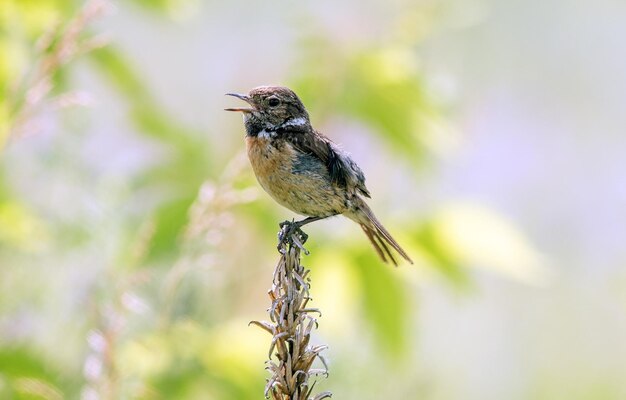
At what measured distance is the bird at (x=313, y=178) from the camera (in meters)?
4.28

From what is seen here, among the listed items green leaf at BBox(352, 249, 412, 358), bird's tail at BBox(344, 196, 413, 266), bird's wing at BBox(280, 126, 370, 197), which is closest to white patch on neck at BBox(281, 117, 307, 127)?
bird's wing at BBox(280, 126, 370, 197)

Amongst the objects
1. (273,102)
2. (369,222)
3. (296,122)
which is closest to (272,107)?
(273,102)

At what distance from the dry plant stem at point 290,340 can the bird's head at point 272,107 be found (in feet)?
6.39

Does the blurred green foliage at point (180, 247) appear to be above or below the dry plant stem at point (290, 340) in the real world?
above

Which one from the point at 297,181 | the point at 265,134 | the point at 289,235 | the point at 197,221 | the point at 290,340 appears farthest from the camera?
the point at 265,134

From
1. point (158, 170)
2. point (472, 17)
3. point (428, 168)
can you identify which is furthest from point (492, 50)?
point (158, 170)

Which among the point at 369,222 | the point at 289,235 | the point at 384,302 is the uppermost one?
the point at 369,222

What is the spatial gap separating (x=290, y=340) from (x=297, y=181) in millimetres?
1836

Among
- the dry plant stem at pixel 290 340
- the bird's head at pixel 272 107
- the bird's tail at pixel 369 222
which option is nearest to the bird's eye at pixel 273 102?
the bird's head at pixel 272 107

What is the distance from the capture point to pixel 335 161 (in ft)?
14.2

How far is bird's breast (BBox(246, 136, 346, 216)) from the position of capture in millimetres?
4266

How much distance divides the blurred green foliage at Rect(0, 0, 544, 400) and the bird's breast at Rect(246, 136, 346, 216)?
4.1 inches

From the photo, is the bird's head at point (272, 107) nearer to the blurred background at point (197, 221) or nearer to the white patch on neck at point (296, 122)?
the white patch on neck at point (296, 122)

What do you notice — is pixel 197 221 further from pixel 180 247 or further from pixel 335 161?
pixel 335 161
